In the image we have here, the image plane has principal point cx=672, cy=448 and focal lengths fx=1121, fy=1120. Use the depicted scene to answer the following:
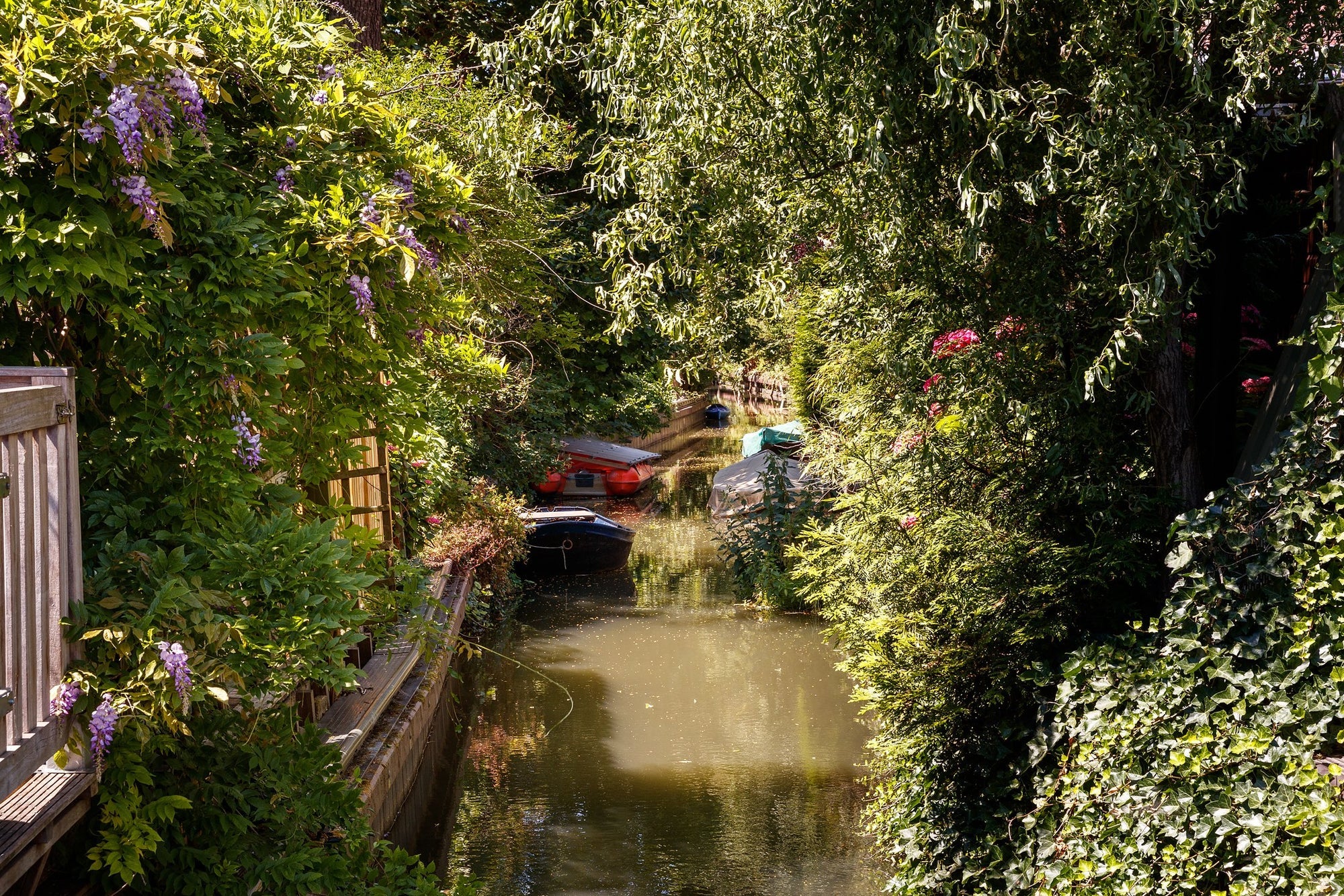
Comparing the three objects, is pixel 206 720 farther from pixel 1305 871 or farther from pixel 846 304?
pixel 846 304

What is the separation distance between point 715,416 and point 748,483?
94.2 feet

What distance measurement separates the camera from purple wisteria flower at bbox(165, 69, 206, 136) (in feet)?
10.3

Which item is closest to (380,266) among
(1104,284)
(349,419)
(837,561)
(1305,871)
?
(349,419)

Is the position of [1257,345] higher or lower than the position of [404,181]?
lower

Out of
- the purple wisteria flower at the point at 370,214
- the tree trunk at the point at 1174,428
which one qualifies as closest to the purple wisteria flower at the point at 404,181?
the purple wisteria flower at the point at 370,214

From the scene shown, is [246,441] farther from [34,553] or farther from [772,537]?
[772,537]

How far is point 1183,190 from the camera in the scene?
16.3ft

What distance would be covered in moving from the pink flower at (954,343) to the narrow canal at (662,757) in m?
3.76

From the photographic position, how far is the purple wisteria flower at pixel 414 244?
12.5 feet

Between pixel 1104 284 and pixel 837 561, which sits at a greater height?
pixel 1104 284

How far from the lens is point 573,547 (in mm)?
17656

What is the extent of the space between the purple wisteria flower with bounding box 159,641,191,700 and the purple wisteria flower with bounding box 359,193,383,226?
156cm

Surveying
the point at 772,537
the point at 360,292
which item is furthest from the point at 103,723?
the point at 772,537

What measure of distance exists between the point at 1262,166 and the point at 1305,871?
4.26 m
